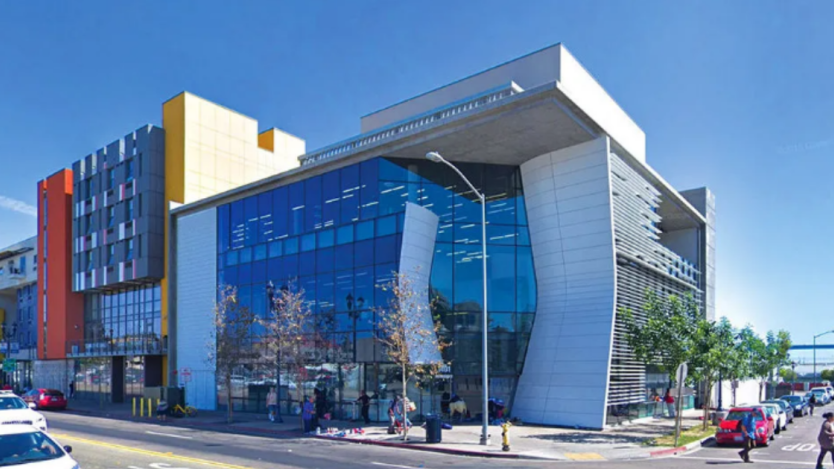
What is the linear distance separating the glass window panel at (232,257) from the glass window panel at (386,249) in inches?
474

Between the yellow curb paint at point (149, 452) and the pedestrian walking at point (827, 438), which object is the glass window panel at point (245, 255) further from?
the pedestrian walking at point (827, 438)

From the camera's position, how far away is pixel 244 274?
1518 inches

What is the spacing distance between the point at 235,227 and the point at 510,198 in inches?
678

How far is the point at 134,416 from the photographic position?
124 ft

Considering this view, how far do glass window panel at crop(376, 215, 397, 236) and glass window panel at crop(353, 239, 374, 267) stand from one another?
712mm

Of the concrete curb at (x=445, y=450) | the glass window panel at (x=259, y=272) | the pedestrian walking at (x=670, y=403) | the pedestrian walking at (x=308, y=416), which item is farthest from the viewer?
the glass window panel at (x=259, y=272)

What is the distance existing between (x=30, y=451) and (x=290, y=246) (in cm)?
2526

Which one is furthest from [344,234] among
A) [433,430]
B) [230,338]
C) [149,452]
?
[149,452]

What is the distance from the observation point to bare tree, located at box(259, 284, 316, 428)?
29969 millimetres

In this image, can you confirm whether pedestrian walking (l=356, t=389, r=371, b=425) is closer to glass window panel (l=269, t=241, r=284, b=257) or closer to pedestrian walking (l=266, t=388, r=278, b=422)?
pedestrian walking (l=266, t=388, r=278, b=422)

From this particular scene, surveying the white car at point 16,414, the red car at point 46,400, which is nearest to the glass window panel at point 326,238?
the white car at point 16,414

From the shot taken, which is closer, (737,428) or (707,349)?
(737,428)

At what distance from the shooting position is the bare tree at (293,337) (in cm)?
2997

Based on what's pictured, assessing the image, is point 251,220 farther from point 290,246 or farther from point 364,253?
point 364,253
